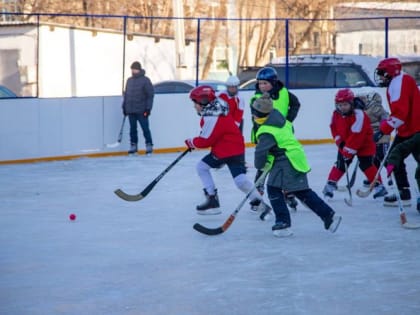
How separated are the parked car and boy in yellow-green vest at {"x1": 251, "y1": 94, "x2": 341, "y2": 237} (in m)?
8.45

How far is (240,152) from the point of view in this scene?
8.01 metres

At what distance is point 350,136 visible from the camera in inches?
332

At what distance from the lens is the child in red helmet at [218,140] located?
7.79 m

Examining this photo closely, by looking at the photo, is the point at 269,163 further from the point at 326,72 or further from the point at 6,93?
the point at 326,72

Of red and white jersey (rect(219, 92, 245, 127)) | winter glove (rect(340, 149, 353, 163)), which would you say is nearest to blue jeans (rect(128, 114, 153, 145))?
red and white jersey (rect(219, 92, 245, 127))

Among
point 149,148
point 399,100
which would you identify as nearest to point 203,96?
point 399,100

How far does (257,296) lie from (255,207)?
2.80 meters

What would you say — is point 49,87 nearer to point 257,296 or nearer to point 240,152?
point 240,152

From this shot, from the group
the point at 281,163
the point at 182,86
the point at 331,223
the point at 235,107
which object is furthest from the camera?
the point at 182,86

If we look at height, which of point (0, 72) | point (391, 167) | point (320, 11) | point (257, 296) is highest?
point (320, 11)

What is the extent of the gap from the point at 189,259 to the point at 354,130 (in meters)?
2.57

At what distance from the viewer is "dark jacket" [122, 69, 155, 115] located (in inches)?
534

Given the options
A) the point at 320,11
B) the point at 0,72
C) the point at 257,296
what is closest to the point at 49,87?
the point at 0,72

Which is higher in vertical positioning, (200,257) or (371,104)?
(371,104)
